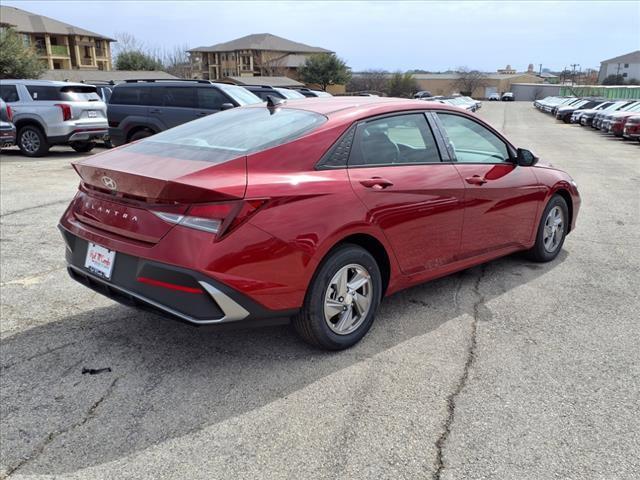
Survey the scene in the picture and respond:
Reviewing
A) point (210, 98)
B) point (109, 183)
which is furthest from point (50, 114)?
point (109, 183)

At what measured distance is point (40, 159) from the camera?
13539 millimetres

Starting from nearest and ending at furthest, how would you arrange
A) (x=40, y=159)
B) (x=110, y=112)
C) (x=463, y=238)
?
(x=463, y=238)
(x=110, y=112)
(x=40, y=159)

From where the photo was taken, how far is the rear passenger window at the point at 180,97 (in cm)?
1205

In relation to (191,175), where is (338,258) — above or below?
below

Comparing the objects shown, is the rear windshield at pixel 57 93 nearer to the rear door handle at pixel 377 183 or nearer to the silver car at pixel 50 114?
the silver car at pixel 50 114

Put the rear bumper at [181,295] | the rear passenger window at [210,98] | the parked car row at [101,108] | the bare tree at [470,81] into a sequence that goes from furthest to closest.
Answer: the bare tree at [470,81], the parked car row at [101,108], the rear passenger window at [210,98], the rear bumper at [181,295]

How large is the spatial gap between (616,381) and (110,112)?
12.1 metres

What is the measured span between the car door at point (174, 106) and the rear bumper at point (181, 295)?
366 inches

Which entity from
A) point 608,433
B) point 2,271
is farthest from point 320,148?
point 2,271

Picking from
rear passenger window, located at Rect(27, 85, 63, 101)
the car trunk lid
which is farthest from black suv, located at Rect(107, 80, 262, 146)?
the car trunk lid

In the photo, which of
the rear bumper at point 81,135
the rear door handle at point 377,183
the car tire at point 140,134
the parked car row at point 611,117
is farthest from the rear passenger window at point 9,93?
the parked car row at point 611,117

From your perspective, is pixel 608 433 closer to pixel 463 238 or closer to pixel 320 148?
pixel 463 238

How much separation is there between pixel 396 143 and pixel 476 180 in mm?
834

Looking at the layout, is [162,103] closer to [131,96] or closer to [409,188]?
[131,96]
